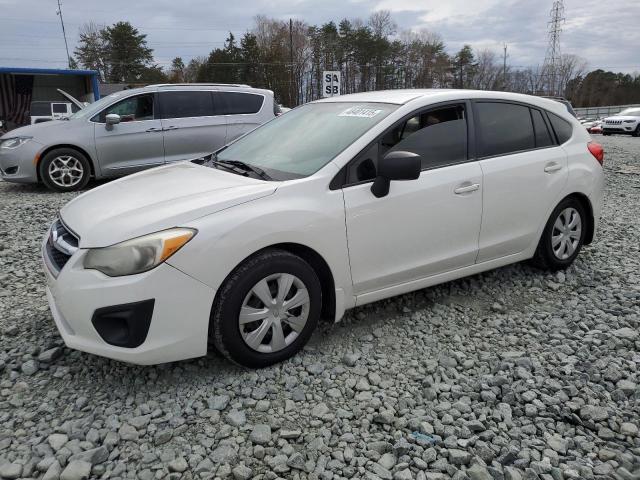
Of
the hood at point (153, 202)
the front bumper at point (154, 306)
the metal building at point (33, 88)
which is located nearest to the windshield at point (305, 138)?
the hood at point (153, 202)

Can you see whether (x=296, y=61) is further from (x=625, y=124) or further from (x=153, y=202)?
(x=153, y=202)

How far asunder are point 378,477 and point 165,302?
51.2 inches

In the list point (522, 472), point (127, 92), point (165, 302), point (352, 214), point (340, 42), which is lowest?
point (522, 472)

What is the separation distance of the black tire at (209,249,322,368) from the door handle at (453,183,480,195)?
1247 millimetres

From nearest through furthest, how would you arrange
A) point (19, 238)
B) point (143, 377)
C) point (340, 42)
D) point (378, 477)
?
1. point (378, 477)
2. point (143, 377)
3. point (19, 238)
4. point (340, 42)

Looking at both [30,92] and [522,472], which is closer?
[522,472]

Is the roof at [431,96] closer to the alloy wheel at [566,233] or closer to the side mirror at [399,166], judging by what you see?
the side mirror at [399,166]

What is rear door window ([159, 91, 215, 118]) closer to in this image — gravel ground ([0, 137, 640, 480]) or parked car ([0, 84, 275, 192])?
parked car ([0, 84, 275, 192])

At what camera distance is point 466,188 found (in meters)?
3.68

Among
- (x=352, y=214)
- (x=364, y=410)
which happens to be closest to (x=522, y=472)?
(x=364, y=410)

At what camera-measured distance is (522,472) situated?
229 cm

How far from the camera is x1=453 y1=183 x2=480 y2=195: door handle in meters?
3.63

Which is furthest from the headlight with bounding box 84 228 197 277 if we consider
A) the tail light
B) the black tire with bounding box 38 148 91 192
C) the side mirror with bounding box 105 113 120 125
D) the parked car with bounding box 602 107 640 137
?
the parked car with bounding box 602 107 640 137

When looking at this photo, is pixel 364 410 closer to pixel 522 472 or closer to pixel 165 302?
pixel 522 472
